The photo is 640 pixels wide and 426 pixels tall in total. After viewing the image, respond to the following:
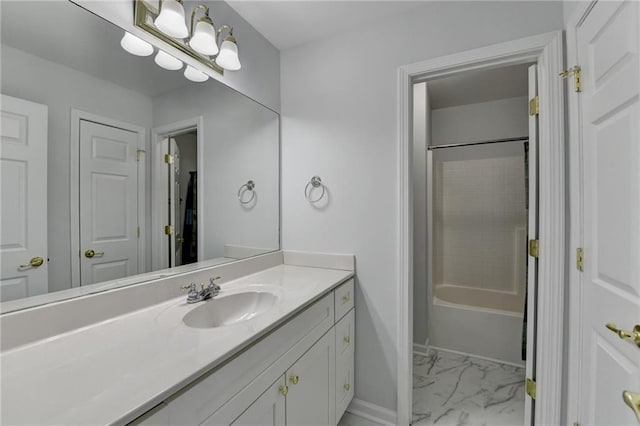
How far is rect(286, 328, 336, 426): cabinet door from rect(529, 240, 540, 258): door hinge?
1.07 metres

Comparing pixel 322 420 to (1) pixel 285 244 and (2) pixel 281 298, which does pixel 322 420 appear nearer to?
(2) pixel 281 298

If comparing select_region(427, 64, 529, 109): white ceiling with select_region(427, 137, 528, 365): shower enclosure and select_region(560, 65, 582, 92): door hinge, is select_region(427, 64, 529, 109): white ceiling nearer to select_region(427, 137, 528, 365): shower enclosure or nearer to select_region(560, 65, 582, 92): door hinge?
select_region(427, 137, 528, 365): shower enclosure

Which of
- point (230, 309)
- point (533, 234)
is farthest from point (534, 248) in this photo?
point (230, 309)

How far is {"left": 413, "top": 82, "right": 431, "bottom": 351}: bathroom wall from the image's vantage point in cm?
247

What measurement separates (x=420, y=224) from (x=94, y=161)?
93.7 inches

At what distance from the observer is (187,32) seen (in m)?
1.24

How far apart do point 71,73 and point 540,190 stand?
200cm

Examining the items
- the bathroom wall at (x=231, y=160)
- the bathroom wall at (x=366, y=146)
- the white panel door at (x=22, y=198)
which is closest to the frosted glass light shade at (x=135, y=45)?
the bathroom wall at (x=231, y=160)

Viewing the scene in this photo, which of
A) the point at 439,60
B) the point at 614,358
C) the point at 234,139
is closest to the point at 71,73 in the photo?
the point at 234,139

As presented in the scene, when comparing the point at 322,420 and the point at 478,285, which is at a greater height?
the point at 478,285

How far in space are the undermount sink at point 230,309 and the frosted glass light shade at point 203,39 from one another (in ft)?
3.86

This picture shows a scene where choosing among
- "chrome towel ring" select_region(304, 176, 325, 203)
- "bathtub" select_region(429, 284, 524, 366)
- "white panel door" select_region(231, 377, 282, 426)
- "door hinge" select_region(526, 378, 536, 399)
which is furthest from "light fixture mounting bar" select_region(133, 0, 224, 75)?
"bathtub" select_region(429, 284, 524, 366)

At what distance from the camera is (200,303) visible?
1.21 metres

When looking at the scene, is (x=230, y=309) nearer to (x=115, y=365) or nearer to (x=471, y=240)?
(x=115, y=365)
